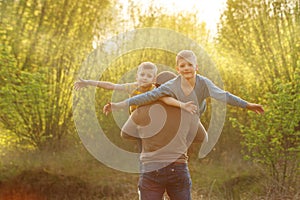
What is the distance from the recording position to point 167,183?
2.71 m

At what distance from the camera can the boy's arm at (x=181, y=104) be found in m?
2.54

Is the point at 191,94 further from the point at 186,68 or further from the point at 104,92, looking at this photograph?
the point at 104,92

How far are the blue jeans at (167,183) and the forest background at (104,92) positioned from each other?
4249 mm

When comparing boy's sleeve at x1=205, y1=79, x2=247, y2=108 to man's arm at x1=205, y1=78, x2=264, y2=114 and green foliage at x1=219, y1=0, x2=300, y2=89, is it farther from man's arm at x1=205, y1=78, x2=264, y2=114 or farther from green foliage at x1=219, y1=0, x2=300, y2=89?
green foliage at x1=219, y1=0, x2=300, y2=89

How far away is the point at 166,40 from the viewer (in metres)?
9.23

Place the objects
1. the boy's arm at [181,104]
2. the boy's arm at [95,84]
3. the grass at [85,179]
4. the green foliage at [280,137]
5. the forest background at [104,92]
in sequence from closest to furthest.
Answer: the boy's arm at [181,104] → the boy's arm at [95,84] → the green foliage at [280,137] → the forest background at [104,92] → the grass at [85,179]

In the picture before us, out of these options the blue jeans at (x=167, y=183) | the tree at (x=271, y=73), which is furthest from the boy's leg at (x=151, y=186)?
the tree at (x=271, y=73)

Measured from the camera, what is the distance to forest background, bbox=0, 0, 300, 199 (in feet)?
23.7

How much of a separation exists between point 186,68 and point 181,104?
0.71 feet

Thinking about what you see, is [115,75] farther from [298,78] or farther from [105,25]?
[298,78]

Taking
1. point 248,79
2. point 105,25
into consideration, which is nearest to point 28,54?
point 105,25

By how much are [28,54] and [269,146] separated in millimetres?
4196

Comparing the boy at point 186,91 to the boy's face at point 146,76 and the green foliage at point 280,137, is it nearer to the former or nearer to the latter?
the boy's face at point 146,76

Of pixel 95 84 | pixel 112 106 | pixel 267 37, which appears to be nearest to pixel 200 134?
pixel 112 106
